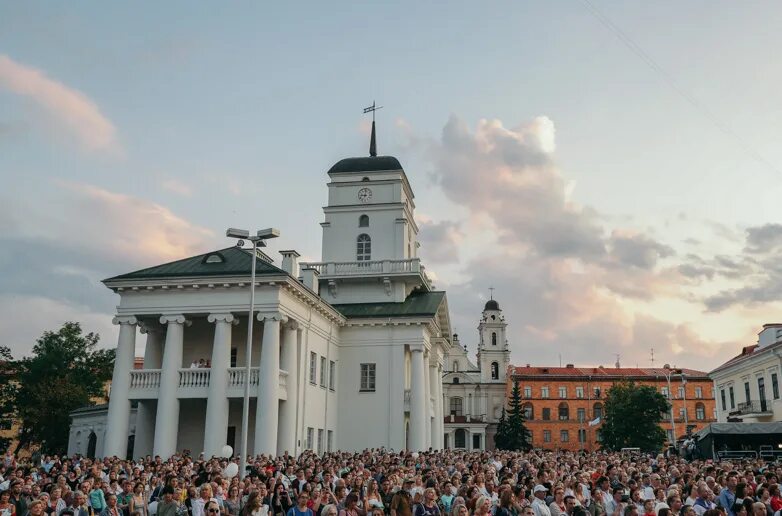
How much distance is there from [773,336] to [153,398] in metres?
45.7

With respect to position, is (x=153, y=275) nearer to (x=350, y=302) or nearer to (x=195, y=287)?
(x=195, y=287)

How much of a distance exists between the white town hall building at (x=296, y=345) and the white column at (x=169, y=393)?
51 mm

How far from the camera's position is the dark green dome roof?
50031 mm

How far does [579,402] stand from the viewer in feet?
355

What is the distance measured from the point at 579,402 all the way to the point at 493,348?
15.2m

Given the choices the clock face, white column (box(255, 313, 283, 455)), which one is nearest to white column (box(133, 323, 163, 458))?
white column (box(255, 313, 283, 455))

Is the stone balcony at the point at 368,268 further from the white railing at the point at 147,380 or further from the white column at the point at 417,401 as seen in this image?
the white railing at the point at 147,380

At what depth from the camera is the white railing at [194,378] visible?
33125 mm

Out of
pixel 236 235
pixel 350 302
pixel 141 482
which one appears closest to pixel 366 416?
pixel 350 302

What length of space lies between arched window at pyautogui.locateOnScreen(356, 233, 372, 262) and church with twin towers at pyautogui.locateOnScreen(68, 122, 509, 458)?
0.08 meters

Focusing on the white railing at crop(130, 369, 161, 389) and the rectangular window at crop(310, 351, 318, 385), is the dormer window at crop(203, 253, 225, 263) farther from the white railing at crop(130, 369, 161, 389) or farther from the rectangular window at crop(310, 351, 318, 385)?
the rectangular window at crop(310, 351, 318, 385)

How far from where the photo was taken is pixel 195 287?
33.5 m

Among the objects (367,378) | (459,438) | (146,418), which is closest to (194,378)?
(146,418)

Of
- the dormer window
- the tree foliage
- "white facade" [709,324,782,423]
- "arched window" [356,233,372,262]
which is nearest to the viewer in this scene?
the dormer window
